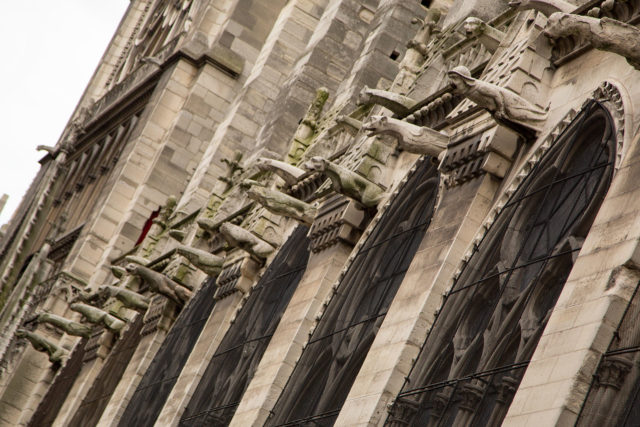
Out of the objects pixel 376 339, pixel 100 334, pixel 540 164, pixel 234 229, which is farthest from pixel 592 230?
pixel 100 334

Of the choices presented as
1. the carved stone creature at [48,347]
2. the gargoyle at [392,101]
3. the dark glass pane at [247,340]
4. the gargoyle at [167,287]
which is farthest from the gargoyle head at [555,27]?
the carved stone creature at [48,347]

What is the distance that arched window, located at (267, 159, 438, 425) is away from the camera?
58.6 ft


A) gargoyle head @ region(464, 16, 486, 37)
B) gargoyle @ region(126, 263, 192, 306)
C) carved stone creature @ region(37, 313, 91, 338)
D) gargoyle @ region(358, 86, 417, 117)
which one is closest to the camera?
gargoyle head @ region(464, 16, 486, 37)

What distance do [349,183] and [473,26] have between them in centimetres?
314

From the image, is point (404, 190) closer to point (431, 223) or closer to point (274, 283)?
point (431, 223)

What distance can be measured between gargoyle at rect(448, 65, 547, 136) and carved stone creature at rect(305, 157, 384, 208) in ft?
14.2

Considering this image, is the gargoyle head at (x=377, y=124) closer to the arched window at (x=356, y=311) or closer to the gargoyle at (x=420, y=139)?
the gargoyle at (x=420, y=139)

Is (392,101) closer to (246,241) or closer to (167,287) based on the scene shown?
(246,241)

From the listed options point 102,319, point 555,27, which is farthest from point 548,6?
point 102,319

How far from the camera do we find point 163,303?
98.6ft

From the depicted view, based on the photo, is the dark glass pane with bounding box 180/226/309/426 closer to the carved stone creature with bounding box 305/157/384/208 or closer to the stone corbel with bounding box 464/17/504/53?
the carved stone creature with bounding box 305/157/384/208

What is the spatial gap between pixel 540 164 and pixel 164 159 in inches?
1017

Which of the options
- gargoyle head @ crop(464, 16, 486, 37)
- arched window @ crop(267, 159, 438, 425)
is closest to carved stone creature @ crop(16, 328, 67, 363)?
arched window @ crop(267, 159, 438, 425)

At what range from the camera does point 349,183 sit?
806 inches
